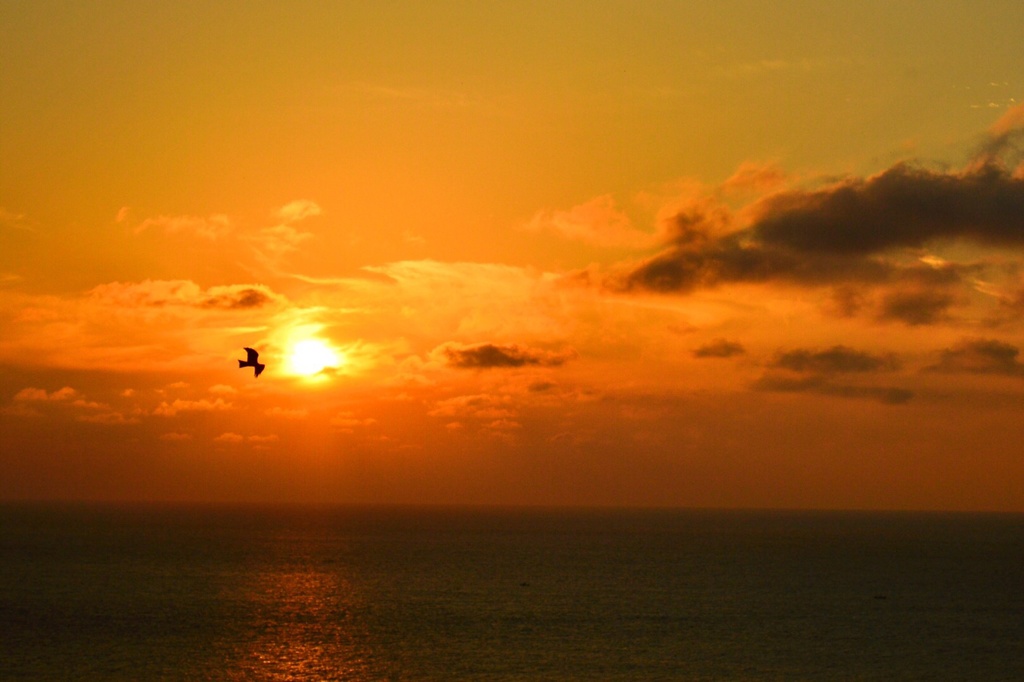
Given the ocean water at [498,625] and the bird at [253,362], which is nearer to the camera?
the bird at [253,362]

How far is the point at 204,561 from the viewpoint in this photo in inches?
7534

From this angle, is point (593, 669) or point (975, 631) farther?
point (975, 631)

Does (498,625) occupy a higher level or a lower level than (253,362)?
lower

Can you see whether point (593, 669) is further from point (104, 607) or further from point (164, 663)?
point (104, 607)

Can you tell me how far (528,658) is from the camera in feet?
288

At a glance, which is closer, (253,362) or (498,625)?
(253,362)

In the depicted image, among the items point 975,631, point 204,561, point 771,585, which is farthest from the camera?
point 204,561

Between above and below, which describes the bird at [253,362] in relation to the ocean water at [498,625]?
above

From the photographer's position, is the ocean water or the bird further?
the ocean water

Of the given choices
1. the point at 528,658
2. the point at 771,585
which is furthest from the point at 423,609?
the point at 771,585

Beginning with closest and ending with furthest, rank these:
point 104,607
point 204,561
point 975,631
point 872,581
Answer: point 975,631 → point 104,607 → point 872,581 → point 204,561

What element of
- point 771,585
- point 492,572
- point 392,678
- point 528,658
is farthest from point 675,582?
point 392,678

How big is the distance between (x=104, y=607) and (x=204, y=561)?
2917 inches

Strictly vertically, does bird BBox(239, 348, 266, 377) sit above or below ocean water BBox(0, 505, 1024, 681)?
above
